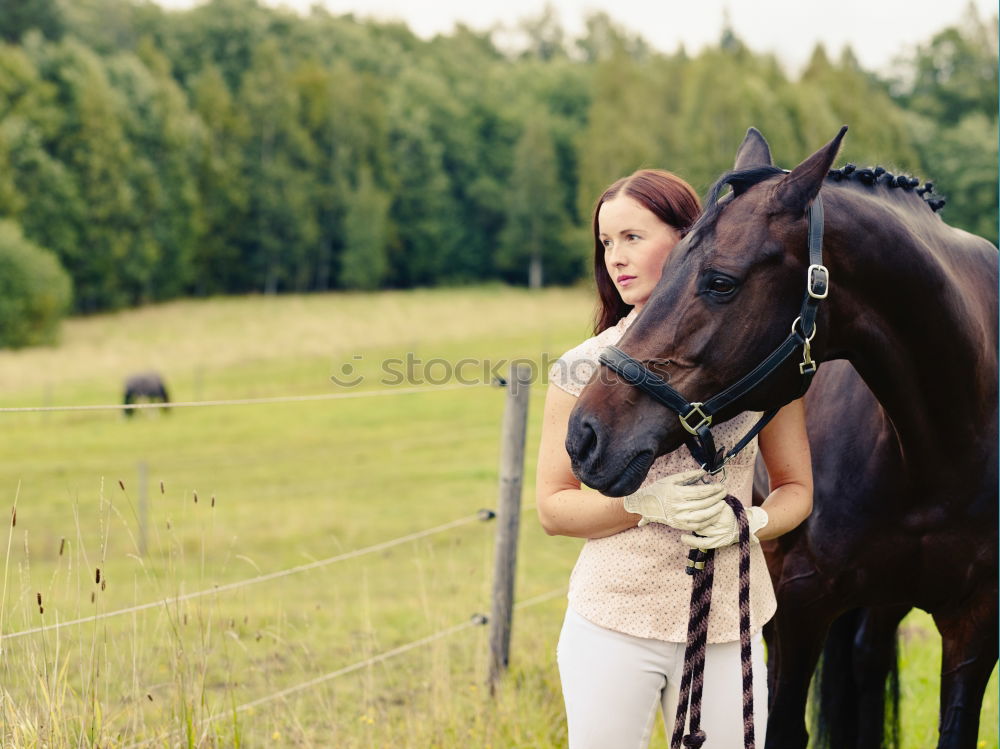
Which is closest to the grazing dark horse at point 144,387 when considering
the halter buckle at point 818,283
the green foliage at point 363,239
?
the halter buckle at point 818,283

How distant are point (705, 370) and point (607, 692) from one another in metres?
0.72

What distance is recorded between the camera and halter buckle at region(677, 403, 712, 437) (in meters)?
1.97

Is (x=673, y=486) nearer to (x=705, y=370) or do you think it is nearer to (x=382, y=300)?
(x=705, y=370)

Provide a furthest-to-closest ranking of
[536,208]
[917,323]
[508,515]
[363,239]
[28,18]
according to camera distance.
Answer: [536,208], [363,239], [28,18], [508,515], [917,323]

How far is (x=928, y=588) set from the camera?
2.65 metres

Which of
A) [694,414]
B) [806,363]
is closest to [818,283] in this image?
[806,363]

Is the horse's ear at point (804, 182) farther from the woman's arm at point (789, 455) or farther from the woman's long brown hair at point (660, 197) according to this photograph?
the woman's arm at point (789, 455)

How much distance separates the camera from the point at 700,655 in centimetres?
200

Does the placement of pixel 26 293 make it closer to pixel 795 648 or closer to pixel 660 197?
pixel 795 648

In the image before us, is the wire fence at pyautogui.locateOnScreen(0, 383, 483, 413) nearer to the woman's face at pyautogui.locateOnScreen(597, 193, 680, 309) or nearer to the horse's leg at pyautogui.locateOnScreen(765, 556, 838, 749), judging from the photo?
the woman's face at pyautogui.locateOnScreen(597, 193, 680, 309)

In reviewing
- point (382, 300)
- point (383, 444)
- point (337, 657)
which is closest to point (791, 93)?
point (382, 300)

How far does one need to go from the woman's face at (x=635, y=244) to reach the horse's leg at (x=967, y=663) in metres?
1.37

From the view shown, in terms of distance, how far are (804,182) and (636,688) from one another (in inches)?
45.5

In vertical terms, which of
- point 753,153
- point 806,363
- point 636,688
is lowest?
point 636,688
